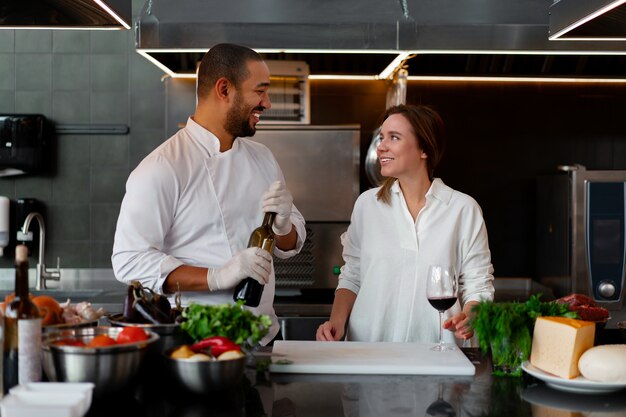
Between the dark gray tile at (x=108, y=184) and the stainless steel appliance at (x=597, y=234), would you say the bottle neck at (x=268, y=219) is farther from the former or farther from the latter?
the dark gray tile at (x=108, y=184)

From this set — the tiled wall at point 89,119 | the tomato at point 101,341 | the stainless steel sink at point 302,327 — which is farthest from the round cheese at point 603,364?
the tiled wall at point 89,119

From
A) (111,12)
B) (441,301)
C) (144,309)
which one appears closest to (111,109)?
(111,12)

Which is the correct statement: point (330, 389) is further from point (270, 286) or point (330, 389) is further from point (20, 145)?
point (20, 145)

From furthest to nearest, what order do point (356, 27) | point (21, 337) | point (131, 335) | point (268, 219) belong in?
point (356, 27)
point (268, 219)
point (131, 335)
point (21, 337)

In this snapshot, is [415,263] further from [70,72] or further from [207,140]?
[70,72]

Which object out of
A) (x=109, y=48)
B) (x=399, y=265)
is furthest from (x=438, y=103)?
(x=399, y=265)

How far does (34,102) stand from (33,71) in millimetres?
187

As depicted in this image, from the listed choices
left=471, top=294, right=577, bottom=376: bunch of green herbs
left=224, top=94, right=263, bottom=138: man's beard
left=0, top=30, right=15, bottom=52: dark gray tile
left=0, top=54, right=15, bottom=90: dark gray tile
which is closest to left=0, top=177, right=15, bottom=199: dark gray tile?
left=0, top=54, right=15, bottom=90: dark gray tile

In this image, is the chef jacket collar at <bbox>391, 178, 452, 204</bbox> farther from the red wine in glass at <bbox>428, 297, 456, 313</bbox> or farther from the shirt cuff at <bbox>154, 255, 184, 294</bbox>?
the shirt cuff at <bbox>154, 255, 184, 294</bbox>

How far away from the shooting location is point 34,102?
491 centimetres

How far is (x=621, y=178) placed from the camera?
4.13m

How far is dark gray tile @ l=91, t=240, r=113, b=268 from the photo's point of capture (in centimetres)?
492

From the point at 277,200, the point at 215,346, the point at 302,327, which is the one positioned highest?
the point at 277,200

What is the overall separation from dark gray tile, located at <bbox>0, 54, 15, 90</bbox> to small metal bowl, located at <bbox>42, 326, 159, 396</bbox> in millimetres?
3555
